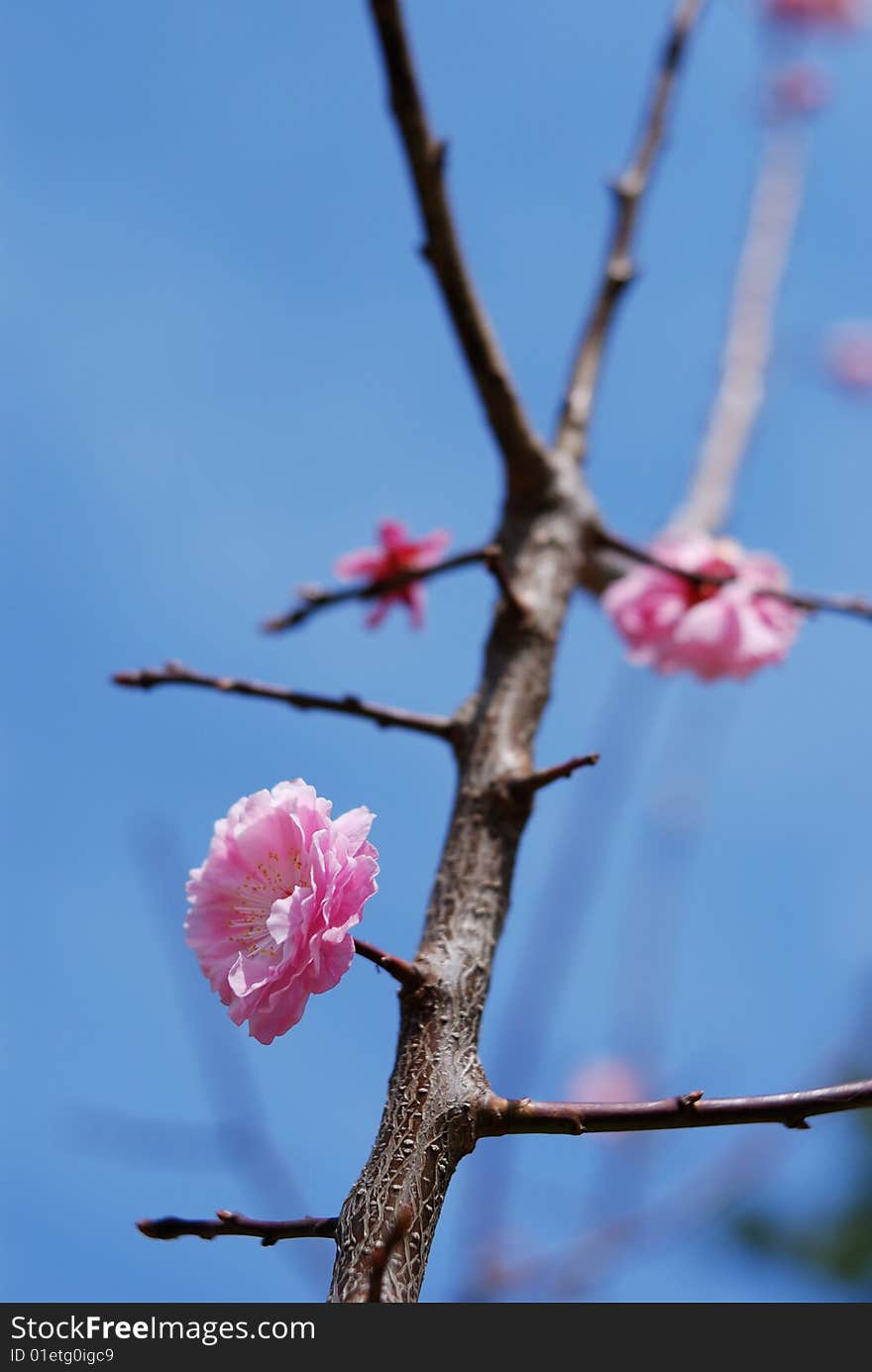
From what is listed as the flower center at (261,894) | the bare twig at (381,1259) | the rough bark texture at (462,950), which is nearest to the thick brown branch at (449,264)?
the rough bark texture at (462,950)

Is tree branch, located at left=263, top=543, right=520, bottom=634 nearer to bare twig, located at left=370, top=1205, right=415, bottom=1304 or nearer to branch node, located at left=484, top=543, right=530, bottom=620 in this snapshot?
branch node, located at left=484, top=543, right=530, bottom=620

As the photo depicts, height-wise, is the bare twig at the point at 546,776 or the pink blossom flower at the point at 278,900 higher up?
the bare twig at the point at 546,776

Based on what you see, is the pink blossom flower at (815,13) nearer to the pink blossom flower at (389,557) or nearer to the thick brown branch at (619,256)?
the thick brown branch at (619,256)

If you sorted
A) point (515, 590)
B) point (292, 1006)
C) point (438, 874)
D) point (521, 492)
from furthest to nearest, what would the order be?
point (521, 492) → point (515, 590) → point (438, 874) → point (292, 1006)
